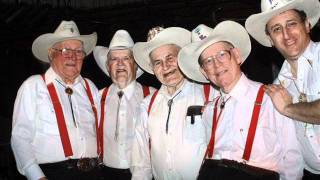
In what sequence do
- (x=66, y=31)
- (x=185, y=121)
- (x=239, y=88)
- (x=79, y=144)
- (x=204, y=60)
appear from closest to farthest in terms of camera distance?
1. (x=239, y=88)
2. (x=204, y=60)
3. (x=185, y=121)
4. (x=79, y=144)
5. (x=66, y=31)

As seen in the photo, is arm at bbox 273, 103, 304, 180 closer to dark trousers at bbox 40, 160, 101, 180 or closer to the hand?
the hand

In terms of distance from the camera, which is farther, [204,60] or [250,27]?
[250,27]

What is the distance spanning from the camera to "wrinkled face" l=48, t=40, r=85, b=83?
3.46 meters

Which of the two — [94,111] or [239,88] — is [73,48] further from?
[239,88]

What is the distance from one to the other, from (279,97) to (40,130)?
208cm

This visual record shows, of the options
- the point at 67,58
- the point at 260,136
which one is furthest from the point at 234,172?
the point at 67,58

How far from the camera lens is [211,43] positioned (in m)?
2.80

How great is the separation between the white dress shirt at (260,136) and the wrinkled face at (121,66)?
1327mm

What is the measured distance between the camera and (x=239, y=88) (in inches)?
104

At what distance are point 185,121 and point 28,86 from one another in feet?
4.84

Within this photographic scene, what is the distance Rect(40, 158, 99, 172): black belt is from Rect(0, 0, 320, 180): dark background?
3801 mm

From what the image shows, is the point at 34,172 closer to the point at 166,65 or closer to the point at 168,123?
the point at 168,123

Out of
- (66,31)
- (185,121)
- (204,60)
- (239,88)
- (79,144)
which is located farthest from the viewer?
(66,31)

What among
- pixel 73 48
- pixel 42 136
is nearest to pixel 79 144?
pixel 42 136
